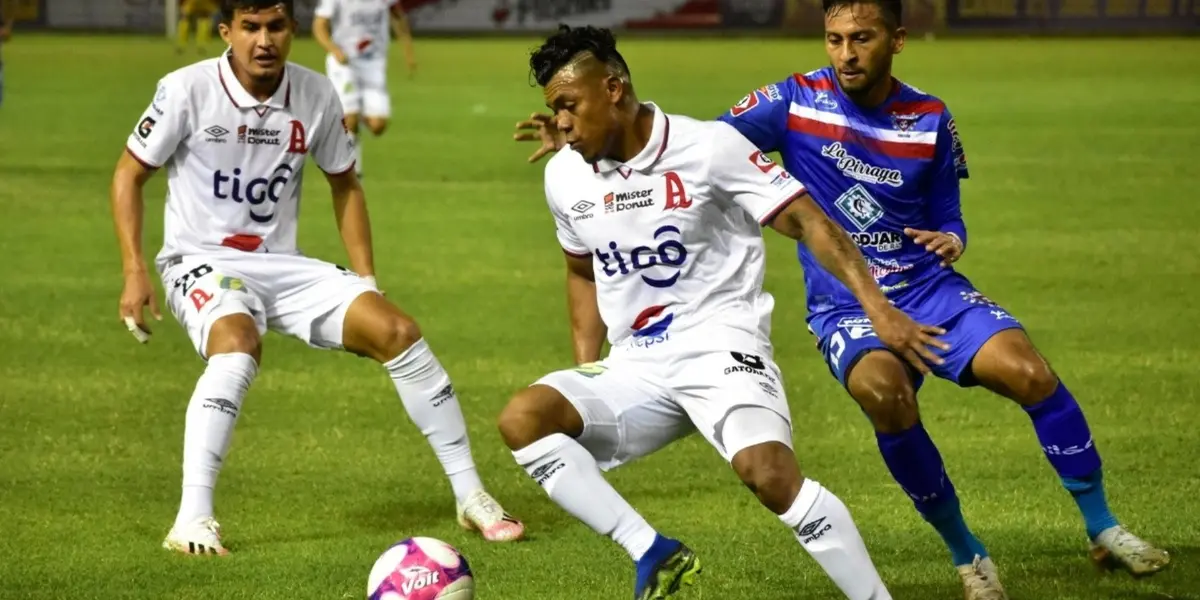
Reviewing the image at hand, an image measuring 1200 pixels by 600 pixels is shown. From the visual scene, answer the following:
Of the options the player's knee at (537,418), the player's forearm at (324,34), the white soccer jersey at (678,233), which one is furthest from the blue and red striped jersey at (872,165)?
the player's forearm at (324,34)

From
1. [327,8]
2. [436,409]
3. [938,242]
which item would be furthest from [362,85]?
[938,242]

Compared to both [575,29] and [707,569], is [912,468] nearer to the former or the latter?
[707,569]

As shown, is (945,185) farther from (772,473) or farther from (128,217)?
(128,217)

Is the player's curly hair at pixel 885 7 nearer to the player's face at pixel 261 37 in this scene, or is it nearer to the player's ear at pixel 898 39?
the player's ear at pixel 898 39

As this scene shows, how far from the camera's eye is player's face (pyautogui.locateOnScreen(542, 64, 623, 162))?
5449mm

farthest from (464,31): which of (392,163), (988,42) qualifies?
(392,163)

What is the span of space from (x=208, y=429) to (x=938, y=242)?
8.58 feet

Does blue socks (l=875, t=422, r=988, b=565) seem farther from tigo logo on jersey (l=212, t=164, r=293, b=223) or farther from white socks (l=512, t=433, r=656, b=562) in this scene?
tigo logo on jersey (l=212, t=164, r=293, b=223)

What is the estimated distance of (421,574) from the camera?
5188 mm

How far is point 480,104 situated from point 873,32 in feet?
64.5

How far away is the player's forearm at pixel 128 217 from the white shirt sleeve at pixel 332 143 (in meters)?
0.75

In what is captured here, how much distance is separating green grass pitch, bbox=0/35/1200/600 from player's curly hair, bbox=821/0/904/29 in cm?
183

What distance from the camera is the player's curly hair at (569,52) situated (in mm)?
5469

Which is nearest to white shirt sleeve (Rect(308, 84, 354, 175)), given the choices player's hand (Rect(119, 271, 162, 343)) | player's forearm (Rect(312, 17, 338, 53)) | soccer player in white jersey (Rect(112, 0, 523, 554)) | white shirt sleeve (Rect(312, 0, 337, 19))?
soccer player in white jersey (Rect(112, 0, 523, 554))
